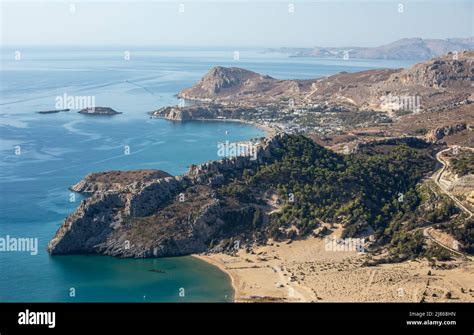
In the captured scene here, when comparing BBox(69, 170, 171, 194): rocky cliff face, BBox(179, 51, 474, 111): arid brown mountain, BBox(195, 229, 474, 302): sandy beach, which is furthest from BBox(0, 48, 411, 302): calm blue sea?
BBox(179, 51, 474, 111): arid brown mountain

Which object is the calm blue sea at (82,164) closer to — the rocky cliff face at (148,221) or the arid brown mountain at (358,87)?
the rocky cliff face at (148,221)

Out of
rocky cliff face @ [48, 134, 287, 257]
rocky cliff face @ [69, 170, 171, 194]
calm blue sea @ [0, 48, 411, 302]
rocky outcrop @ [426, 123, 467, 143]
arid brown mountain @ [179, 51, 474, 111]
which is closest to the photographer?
calm blue sea @ [0, 48, 411, 302]

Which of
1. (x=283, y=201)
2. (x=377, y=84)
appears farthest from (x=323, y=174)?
(x=377, y=84)

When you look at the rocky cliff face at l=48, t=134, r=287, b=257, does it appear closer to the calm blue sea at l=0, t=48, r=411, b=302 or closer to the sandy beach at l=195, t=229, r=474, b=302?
the calm blue sea at l=0, t=48, r=411, b=302

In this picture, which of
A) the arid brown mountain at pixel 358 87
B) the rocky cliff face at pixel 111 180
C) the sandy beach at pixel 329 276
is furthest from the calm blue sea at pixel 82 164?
the arid brown mountain at pixel 358 87

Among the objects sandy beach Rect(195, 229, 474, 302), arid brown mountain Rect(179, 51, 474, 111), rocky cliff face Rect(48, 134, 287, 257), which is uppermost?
arid brown mountain Rect(179, 51, 474, 111)

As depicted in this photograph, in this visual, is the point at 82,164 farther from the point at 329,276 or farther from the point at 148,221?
the point at 329,276

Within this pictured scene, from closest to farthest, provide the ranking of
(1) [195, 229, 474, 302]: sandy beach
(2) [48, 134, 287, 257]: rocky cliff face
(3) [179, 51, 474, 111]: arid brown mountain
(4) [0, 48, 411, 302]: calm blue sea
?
1. (1) [195, 229, 474, 302]: sandy beach
2. (4) [0, 48, 411, 302]: calm blue sea
3. (2) [48, 134, 287, 257]: rocky cliff face
4. (3) [179, 51, 474, 111]: arid brown mountain
